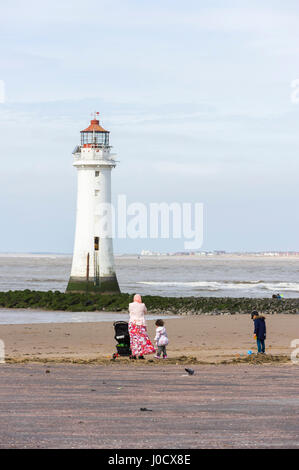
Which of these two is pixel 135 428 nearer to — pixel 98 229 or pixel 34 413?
pixel 34 413

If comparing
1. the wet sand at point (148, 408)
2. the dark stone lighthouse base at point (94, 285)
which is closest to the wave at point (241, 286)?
the dark stone lighthouse base at point (94, 285)

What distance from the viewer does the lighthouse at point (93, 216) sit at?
4119 centimetres

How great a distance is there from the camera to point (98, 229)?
41.3 metres

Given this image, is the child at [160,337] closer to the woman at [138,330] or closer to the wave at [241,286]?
the woman at [138,330]

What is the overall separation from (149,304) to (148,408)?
28059mm

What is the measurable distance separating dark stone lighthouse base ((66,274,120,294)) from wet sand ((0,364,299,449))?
87.7ft

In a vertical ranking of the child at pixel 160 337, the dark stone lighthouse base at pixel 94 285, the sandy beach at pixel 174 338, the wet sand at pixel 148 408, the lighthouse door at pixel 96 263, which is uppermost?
the lighthouse door at pixel 96 263

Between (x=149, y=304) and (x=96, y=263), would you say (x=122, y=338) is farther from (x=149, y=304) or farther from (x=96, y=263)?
(x=96, y=263)

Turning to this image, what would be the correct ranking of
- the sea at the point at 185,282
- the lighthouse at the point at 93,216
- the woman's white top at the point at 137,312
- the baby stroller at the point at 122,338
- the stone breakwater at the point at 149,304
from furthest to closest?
the sea at the point at 185,282 → the lighthouse at the point at 93,216 → the stone breakwater at the point at 149,304 → the baby stroller at the point at 122,338 → the woman's white top at the point at 137,312

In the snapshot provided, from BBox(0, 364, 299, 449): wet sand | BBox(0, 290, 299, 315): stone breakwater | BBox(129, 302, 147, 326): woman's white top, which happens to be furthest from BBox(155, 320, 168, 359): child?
BBox(0, 290, 299, 315): stone breakwater

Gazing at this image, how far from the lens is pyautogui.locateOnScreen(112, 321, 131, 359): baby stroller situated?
17516mm

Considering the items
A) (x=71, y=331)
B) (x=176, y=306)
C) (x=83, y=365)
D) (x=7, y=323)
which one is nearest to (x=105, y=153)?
(x=176, y=306)

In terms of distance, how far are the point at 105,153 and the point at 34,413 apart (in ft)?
107

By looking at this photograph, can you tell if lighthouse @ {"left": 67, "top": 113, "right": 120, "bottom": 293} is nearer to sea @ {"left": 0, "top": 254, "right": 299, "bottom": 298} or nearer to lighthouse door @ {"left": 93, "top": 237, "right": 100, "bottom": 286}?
lighthouse door @ {"left": 93, "top": 237, "right": 100, "bottom": 286}
